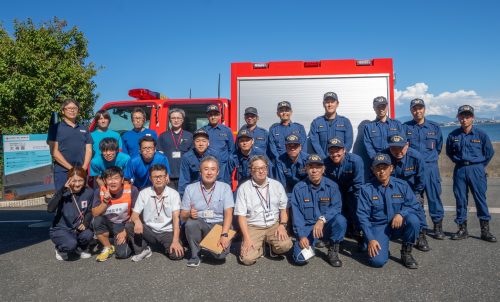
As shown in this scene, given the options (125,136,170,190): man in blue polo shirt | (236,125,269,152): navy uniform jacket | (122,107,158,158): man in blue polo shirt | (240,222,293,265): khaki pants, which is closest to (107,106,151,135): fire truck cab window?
(122,107,158,158): man in blue polo shirt

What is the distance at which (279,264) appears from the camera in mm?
3512

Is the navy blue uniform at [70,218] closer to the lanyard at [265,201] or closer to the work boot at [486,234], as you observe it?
the lanyard at [265,201]

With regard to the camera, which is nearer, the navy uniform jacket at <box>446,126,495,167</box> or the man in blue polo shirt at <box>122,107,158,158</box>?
the navy uniform jacket at <box>446,126,495,167</box>

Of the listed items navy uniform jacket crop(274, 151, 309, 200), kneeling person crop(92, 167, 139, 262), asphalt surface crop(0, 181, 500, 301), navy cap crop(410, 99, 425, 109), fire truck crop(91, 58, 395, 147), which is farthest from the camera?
fire truck crop(91, 58, 395, 147)

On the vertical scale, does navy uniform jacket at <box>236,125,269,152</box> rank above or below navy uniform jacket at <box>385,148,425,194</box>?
above

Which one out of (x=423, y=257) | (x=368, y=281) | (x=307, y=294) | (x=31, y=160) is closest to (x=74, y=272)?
(x=307, y=294)

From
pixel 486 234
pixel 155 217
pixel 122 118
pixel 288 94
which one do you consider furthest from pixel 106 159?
pixel 486 234

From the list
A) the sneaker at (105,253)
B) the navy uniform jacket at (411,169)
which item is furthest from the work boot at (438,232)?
the sneaker at (105,253)

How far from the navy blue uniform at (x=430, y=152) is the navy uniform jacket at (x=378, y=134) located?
21cm

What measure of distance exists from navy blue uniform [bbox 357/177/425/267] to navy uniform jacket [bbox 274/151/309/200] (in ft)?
2.59

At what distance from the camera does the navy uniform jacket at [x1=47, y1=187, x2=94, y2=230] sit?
3.94 metres

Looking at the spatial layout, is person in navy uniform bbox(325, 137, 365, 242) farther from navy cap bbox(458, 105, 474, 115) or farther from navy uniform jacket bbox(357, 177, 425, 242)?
navy cap bbox(458, 105, 474, 115)

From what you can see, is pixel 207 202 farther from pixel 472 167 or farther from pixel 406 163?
pixel 472 167

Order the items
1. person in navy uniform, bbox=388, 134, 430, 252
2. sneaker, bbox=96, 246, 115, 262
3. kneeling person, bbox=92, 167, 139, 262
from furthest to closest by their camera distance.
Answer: person in navy uniform, bbox=388, 134, 430, 252 → kneeling person, bbox=92, 167, 139, 262 → sneaker, bbox=96, 246, 115, 262
